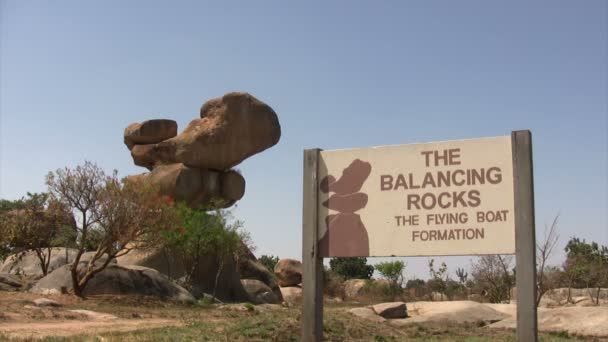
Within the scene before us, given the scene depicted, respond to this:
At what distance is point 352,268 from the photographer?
68312 millimetres

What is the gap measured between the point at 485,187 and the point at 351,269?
61100 mm

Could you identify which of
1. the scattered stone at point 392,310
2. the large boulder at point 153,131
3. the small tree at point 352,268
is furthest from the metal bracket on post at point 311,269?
the small tree at point 352,268

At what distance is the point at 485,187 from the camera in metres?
8.08

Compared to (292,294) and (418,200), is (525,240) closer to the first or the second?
(418,200)

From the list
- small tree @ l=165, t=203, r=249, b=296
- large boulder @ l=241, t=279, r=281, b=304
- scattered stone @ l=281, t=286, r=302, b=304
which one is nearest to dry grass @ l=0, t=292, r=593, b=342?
small tree @ l=165, t=203, r=249, b=296

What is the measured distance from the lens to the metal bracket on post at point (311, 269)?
28.9 ft

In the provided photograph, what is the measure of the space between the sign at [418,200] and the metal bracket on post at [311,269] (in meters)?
0.10

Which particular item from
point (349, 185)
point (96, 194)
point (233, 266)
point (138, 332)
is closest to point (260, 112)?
point (233, 266)

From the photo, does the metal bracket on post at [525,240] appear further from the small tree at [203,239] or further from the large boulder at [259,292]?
the large boulder at [259,292]

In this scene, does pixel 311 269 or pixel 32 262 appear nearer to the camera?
pixel 311 269

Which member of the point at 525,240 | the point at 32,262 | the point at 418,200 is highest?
the point at 418,200

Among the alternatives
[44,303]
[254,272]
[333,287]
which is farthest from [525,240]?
[333,287]

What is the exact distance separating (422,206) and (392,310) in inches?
497

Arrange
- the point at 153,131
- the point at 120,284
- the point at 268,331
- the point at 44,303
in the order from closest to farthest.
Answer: the point at 268,331 < the point at 44,303 < the point at 120,284 < the point at 153,131
